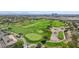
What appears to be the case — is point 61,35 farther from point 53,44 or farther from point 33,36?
point 33,36

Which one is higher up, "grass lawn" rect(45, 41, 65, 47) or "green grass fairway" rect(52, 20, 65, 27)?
"green grass fairway" rect(52, 20, 65, 27)

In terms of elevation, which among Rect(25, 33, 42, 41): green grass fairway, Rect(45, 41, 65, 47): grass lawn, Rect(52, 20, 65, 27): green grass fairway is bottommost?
Rect(45, 41, 65, 47): grass lawn

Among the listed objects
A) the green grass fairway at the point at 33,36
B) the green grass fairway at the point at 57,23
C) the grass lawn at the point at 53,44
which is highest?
the green grass fairway at the point at 57,23

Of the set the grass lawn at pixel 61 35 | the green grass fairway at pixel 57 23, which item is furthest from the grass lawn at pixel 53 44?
the green grass fairway at pixel 57 23

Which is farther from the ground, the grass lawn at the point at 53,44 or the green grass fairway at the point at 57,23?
the green grass fairway at the point at 57,23

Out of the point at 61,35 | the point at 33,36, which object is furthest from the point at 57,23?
the point at 33,36

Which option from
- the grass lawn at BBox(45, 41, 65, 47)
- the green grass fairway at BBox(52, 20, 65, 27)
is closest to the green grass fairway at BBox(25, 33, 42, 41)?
the grass lawn at BBox(45, 41, 65, 47)

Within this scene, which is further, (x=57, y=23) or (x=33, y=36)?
(x=57, y=23)

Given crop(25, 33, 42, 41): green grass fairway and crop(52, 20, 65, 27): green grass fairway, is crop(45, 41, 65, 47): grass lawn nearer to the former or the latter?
crop(25, 33, 42, 41): green grass fairway

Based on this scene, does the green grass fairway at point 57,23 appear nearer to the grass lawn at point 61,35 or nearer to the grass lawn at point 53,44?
the grass lawn at point 61,35
